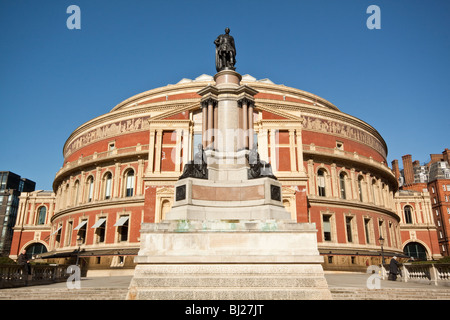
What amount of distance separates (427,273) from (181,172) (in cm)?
1995

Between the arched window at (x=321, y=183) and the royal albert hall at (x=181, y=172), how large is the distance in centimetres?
12

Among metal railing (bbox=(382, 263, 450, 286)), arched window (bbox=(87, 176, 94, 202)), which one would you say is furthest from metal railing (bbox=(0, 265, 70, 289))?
arched window (bbox=(87, 176, 94, 202))

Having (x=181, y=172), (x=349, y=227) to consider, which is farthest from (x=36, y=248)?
(x=349, y=227)

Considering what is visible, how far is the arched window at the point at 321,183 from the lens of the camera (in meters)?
36.3

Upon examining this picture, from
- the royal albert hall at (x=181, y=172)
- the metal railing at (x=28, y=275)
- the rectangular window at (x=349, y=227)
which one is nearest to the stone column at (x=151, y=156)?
the royal albert hall at (x=181, y=172)

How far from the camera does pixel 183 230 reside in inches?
384

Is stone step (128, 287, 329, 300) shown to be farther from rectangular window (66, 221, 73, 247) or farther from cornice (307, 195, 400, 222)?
rectangular window (66, 221, 73, 247)

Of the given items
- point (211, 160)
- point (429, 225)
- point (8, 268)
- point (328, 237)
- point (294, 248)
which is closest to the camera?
point (294, 248)

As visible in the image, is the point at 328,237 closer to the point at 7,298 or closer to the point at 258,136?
the point at 258,136

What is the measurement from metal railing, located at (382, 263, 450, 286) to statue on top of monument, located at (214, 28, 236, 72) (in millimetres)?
13069

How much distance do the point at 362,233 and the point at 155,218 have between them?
71.1ft

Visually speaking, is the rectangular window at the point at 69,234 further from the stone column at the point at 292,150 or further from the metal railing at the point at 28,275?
the stone column at the point at 292,150

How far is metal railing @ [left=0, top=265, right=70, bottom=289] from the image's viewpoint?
47.9 feet
